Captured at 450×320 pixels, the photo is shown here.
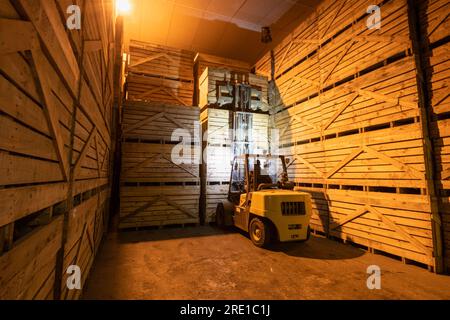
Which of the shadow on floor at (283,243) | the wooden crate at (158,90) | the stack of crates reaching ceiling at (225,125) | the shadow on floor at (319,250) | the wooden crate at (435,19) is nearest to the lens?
the wooden crate at (435,19)

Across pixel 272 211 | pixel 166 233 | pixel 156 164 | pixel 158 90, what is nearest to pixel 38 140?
pixel 272 211

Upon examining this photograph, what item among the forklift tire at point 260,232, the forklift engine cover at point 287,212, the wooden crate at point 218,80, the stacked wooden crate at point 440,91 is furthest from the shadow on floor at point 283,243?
the wooden crate at point 218,80

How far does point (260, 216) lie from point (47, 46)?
18.1 ft

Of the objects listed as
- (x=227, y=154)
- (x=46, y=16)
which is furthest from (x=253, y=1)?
(x=46, y=16)

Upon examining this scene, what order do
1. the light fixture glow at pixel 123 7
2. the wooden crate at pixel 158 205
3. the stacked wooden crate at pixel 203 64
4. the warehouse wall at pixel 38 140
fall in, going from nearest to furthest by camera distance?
the warehouse wall at pixel 38 140 < the wooden crate at pixel 158 205 < the light fixture glow at pixel 123 7 < the stacked wooden crate at pixel 203 64

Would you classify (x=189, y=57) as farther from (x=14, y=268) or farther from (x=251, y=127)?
(x=14, y=268)

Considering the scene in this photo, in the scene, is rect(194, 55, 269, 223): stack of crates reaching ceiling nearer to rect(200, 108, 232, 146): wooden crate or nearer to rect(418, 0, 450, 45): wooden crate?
rect(200, 108, 232, 146): wooden crate

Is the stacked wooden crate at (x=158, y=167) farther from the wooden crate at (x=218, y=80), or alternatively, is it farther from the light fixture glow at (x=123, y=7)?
the light fixture glow at (x=123, y=7)

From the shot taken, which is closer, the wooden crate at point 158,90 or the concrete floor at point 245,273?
the concrete floor at point 245,273

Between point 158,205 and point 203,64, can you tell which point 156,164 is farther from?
point 203,64

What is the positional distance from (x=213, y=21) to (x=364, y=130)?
7.44 meters

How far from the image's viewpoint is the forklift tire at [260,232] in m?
5.84

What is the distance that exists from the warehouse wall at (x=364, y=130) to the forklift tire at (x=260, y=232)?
237 centimetres

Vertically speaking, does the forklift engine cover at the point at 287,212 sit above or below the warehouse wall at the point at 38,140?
below
